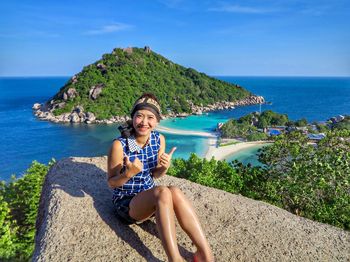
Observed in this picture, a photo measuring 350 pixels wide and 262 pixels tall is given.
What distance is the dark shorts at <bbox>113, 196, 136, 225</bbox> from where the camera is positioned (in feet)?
13.0

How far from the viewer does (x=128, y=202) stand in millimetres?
3947

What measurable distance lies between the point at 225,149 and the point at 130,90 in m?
42.9

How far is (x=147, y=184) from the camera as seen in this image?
13.3 ft

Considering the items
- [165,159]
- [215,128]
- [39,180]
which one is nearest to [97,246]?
[165,159]

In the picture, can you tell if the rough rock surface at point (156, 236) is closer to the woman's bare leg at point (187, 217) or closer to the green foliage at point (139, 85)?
the woman's bare leg at point (187, 217)

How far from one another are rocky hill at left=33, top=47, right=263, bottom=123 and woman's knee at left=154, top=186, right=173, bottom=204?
211ft

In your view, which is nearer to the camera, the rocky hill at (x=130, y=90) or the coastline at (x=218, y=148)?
the coastline at (x=218, y=148)

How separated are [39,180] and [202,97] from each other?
280 ft

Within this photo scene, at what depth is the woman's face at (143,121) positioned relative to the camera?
148 inches

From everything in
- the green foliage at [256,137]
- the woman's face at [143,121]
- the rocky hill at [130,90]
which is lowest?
the green foliage at [256,137]

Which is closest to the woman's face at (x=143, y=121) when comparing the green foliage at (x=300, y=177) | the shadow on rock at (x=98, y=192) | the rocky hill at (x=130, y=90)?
the shadow on rock at (x=98, y=192)

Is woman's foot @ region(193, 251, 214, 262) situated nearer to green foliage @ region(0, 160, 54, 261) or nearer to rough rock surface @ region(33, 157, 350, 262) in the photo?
rough rock surface @ region(33, 157, 350, 262)

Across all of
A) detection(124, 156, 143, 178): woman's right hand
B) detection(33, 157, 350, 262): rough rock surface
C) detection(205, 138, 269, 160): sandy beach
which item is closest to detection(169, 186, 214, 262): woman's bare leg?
detection(124, 156, 143, 178): woman's right hand

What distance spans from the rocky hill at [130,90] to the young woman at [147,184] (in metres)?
63.6
